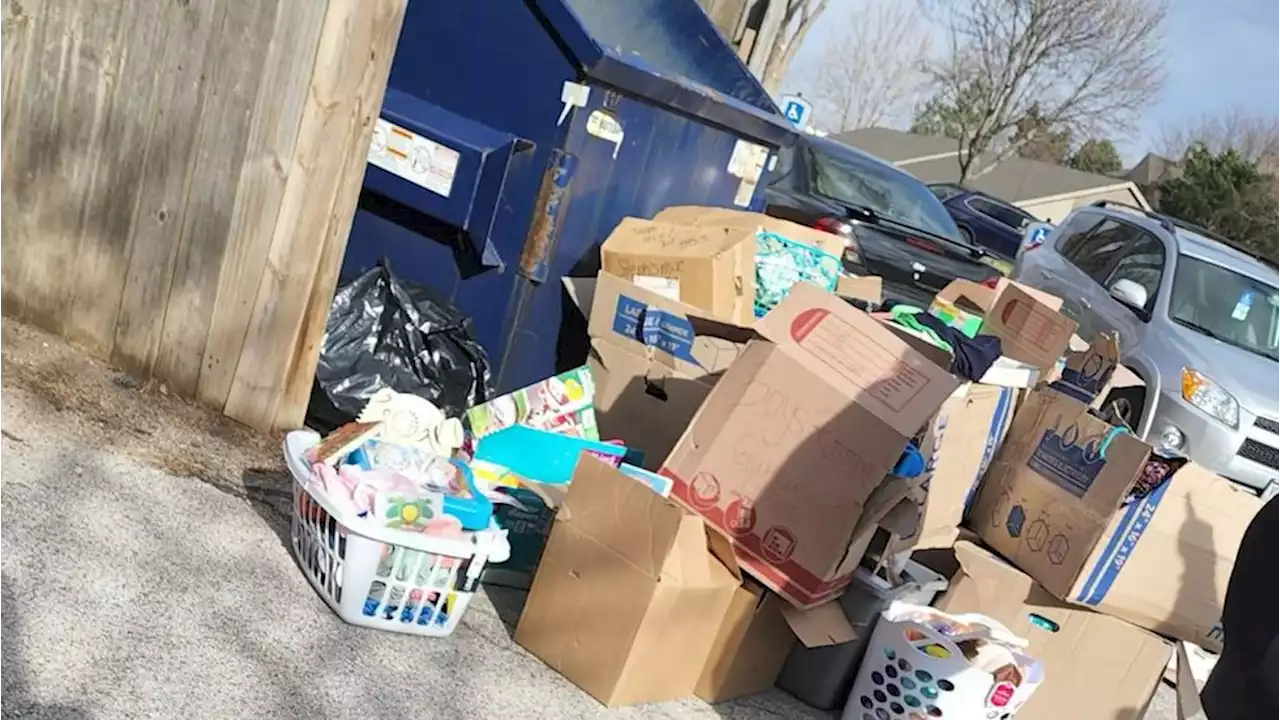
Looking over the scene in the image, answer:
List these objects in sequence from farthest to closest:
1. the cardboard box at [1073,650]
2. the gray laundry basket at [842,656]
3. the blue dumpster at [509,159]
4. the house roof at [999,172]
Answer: the house roof at [999,172], the blue dumpster at [509,159], the cardboard box at [1073,650], the gray laundry basket at [842,656]

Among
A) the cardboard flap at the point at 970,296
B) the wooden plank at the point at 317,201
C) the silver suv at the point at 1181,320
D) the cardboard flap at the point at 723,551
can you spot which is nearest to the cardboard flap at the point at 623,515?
the cardboard flap at the point at 723,551

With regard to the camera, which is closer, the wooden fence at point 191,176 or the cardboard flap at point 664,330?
the wooden fence at point 191,176

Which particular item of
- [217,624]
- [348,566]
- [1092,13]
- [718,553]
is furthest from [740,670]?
[1092,13]

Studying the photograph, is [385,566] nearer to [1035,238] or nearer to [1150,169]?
[1035,238]

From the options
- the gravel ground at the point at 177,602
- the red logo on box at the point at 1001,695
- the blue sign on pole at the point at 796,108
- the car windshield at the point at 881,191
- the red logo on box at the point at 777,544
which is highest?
the blue sign on pole at the point at 796,108

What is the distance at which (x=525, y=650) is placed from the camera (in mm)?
3199

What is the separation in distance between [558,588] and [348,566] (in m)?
0.56

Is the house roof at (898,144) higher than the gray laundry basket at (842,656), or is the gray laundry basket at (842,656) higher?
the house roof at (898,144)

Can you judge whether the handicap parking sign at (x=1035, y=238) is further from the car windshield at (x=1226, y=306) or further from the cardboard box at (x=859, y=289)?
the cardboard box at (x=859, y=289)

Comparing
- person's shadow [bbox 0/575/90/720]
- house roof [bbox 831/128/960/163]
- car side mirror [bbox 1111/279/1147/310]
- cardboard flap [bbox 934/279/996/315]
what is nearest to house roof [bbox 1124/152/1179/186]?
house roof [bbox 831/128/960/163]

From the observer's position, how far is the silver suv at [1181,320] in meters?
6.59

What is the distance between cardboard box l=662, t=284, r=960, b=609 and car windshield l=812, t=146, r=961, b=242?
16.3ft

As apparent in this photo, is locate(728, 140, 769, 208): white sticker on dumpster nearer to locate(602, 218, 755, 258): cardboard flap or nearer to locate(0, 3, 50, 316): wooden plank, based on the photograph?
locate(602, 218, 755, 258): cardboard flap

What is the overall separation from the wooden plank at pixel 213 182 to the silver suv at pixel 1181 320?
4.22 meters
